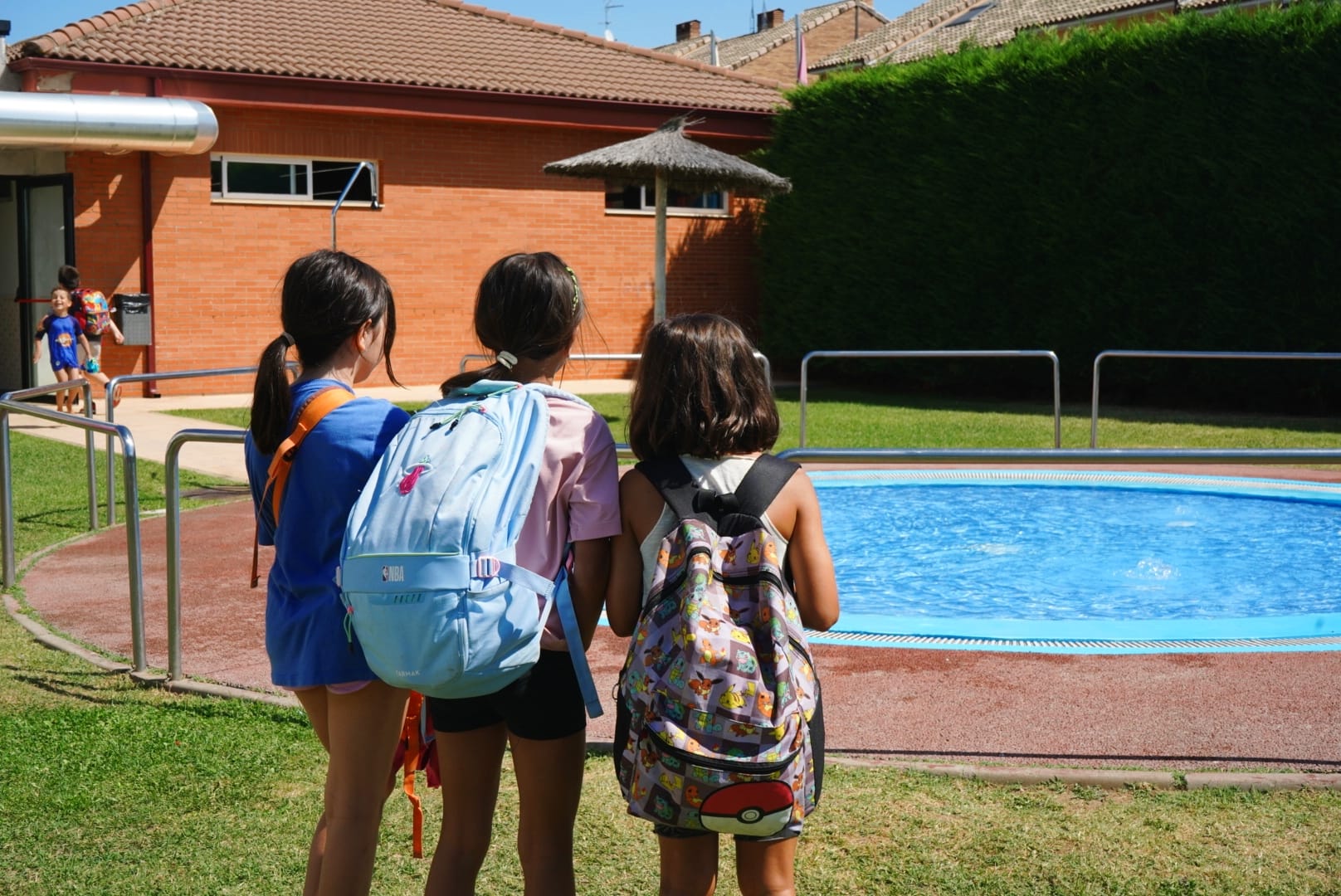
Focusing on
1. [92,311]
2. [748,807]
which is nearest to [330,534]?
[748,807]

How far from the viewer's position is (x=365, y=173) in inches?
768

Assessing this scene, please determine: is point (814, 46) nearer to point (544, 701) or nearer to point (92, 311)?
point (92, 311)

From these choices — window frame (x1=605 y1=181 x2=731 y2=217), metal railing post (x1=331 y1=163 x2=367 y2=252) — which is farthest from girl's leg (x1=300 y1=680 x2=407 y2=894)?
window frame (x1=605 y1=181 x2=731 y2=217)

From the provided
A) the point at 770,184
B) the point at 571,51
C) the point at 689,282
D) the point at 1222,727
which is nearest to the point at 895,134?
the point at 770,184

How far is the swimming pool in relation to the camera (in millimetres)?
6648

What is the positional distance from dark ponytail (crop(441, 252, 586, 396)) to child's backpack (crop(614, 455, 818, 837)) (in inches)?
17.4

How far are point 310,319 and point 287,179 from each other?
56.0ft

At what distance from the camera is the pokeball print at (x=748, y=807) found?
252cm

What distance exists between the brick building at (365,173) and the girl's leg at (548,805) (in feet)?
54.5

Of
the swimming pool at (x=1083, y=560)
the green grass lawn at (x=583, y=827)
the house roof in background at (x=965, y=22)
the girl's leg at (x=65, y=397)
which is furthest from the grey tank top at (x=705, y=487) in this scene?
the house roof in background at (x=965, y=22)

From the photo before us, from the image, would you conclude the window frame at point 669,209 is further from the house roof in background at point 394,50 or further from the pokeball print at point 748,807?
the pokeball print at point 748,807

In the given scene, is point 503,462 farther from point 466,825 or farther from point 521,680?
point 466,825

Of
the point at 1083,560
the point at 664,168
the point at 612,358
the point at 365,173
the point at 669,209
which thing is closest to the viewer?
the point at 1083,560

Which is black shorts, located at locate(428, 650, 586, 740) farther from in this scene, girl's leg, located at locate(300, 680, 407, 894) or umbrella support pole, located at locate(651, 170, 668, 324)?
umbrella support pole, located at locate(651, 170, 668, 324)
